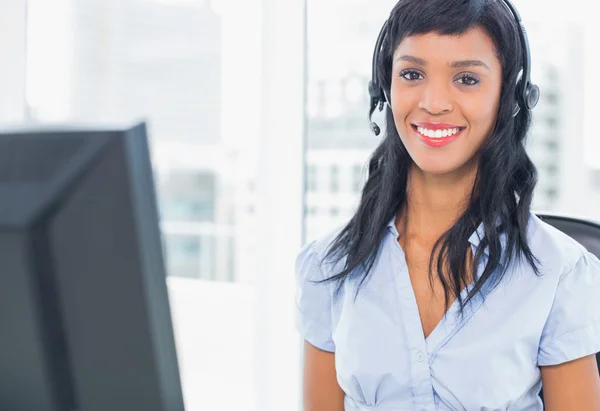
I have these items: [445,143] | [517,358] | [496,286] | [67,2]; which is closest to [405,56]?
[445,143]

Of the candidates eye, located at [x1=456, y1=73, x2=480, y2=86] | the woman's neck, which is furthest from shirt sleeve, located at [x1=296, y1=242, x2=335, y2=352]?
eye, located at [x1=456, y1=73, x2=480, y2=86]

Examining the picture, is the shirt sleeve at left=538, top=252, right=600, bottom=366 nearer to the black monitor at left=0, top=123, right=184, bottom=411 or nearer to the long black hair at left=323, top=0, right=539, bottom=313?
the long black hair at left=323, top=0, right=539, bottom=313

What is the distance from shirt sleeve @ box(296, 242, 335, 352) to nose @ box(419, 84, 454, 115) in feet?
1.22

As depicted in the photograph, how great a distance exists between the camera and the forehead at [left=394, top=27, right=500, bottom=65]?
1073mm

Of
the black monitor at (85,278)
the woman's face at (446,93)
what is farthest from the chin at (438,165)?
the black monitor at (85,278)

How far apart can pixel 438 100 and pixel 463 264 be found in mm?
276

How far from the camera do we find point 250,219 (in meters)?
2.13

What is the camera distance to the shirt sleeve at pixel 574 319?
1.06 m

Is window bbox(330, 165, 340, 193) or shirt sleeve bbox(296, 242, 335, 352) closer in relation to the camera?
shirt sleeve bbox(296, 242, 335, 352)

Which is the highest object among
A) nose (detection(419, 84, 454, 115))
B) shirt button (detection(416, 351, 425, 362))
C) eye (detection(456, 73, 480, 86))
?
eye (detection(456, 73, 480, 86))

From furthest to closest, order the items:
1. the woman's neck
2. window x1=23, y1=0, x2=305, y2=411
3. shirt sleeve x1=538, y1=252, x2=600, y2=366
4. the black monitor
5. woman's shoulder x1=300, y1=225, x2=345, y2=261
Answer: window x1=23, y1=0, x2=305, y2=411 → woman's shoulder x1=300, y1=225, x2=345, y2=261 → the woman's neck → shirt sleeve x1=538, y1=252, x2=600, y2=366 → the black monitor

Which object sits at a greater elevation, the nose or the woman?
the nose

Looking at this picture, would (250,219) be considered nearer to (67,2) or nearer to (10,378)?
(67,2)

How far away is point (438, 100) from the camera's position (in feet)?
3.56
